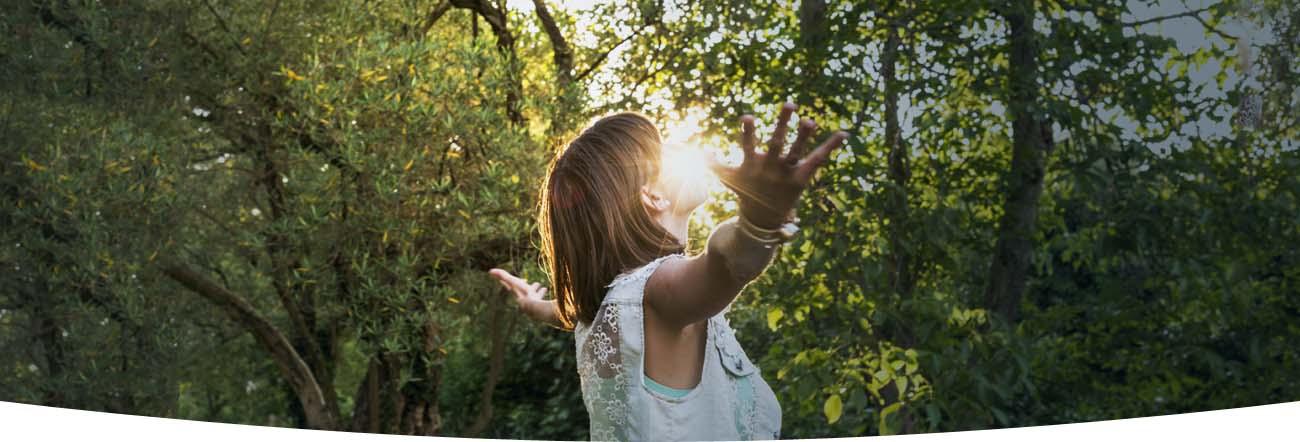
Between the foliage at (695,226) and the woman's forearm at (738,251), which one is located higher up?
the foliage at (695,226)

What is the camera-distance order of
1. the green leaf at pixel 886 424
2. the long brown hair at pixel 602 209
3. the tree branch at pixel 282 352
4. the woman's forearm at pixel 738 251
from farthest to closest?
the tree branch at pixel 282 352 → the green leaf at pixel 886 424 → the long brown hair at pixel 602 209 → the woman's forearm at pixel 738 251

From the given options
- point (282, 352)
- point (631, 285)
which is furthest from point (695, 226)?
point (631, 285)

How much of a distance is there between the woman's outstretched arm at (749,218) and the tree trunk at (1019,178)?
7.56 ft

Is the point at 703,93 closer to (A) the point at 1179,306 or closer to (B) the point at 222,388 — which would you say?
(A) the point at 1179,306

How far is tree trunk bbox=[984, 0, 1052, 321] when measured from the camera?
137 inches

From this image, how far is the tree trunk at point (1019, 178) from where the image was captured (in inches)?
137

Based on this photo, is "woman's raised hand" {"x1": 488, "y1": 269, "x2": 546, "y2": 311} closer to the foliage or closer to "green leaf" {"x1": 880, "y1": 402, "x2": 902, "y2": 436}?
the foliage

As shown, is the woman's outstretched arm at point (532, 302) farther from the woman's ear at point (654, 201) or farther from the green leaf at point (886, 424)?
the green leaf at point (886, 424)

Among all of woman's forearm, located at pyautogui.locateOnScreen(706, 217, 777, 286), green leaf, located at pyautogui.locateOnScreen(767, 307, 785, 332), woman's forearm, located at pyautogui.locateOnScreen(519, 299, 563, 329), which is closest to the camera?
woman's forearm, located at pyautogui.locateOnScreen(706, 217, 777, 286)

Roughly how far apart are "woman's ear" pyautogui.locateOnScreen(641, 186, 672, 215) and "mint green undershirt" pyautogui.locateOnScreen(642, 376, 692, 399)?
0.28 meters

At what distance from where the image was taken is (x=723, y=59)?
12.8ft

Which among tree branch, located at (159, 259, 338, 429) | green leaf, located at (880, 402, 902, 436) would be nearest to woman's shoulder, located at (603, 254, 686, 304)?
green leaf, located at (880, 402, 902, 436)

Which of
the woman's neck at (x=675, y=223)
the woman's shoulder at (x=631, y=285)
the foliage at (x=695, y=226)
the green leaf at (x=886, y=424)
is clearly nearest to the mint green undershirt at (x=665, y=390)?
the woman's shoulder at (x=631, y=285)

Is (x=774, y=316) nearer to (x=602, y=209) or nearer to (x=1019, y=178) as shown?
(x=1019, y=178)
